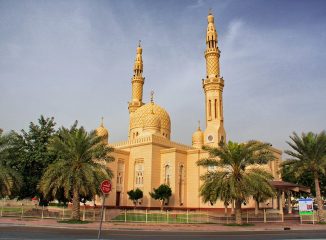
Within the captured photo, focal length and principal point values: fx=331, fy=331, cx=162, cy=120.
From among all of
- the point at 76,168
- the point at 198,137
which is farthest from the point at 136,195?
the point at 198,137

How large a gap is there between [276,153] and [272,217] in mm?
14239

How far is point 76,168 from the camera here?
2391cm

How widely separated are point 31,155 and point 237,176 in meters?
17.1

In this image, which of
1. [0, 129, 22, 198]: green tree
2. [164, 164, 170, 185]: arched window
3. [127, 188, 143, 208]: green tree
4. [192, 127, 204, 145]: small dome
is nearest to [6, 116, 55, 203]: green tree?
[0, 129, 22, 198]: green tree

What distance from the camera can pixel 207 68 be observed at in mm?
45562

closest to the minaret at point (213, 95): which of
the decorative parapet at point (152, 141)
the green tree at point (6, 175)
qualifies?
the decorative parapet at point (152, 141)

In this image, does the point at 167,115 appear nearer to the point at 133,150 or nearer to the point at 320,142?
the point at 133,150

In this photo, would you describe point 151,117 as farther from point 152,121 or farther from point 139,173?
point 139,173

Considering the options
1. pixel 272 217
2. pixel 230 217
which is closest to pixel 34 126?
pixel 230 217

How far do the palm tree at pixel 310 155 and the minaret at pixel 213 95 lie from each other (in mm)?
13535

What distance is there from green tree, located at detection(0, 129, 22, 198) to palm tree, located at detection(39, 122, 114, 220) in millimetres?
2493

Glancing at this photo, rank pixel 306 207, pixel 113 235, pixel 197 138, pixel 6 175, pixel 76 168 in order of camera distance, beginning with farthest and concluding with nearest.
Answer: pixel 197 138, pixel 306 207, pixel 6 175, pixel 76 168, pixel 113 235

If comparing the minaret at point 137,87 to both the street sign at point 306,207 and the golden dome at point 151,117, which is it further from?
the street sign at point 306,207

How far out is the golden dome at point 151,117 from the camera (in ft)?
154
